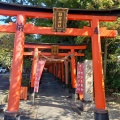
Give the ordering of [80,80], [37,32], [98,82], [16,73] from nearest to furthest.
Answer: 1. [16,73]
2. [98,82]
3. [37,32]
4. [80,80]

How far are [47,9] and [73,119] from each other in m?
4.61

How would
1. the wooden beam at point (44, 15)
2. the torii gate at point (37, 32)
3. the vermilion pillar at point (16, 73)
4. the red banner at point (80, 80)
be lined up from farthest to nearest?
the red banner at point (80, 80) < the wooden beam at point (44, 15) < the torii gate at point (37, 32) < the vermilion pillar at point (16, 73)

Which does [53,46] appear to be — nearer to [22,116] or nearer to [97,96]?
[22,116]

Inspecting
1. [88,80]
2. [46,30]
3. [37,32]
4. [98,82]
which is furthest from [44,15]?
[88,80]

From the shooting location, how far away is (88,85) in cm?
1078

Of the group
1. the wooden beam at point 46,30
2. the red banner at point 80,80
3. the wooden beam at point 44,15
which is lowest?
the red banner at point 80,80

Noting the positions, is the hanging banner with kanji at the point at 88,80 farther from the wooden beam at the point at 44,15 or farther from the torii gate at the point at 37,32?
the wooden beam at the point at 44,15

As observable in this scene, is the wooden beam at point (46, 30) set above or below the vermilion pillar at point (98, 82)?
above

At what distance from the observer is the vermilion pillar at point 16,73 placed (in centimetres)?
669

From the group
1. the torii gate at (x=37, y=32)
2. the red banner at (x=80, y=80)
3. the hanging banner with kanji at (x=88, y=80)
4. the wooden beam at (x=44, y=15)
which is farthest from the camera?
the red banner at (x=80, y=80)

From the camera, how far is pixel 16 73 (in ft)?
22.8

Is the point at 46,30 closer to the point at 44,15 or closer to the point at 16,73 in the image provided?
the point at 44,15

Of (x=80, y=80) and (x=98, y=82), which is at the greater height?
(x=98, y=82)

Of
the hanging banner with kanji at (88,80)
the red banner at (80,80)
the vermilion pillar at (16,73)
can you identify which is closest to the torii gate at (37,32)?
the vermilion pillar at (16,73)
